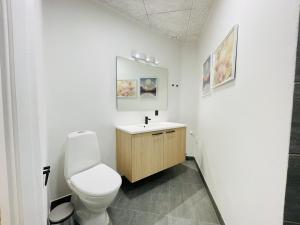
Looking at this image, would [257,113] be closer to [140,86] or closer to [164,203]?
[164,203]

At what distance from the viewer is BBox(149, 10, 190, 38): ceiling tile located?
76.6 inches

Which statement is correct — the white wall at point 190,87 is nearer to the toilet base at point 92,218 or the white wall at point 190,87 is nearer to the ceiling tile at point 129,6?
the ceiling tile at point 129,6

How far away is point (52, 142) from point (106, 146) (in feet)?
2.08

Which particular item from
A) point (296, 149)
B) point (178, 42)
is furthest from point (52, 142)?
point (178, 42)

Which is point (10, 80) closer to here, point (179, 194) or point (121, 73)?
point (121, 73)

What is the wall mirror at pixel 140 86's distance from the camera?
2092 millimetres

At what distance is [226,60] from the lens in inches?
52.3

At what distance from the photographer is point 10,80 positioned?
47 centimetres

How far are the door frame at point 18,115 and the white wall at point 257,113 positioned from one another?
108 cm

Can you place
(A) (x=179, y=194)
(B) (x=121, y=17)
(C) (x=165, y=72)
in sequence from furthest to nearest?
(C) (x=165, y=72)
(B) (x=121, y=17)
(A) (x=179, y=194)

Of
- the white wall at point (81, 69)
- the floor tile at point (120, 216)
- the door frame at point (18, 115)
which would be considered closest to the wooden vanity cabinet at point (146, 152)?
the white wall at point (81, 69)

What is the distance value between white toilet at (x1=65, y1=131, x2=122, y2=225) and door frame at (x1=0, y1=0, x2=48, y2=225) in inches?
28.0

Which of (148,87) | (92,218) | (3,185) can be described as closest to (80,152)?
(92,218)

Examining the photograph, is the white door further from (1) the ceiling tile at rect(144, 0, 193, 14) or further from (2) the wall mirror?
Result: (1) the ceiling tile at rect(144, 0, 193, 14)
